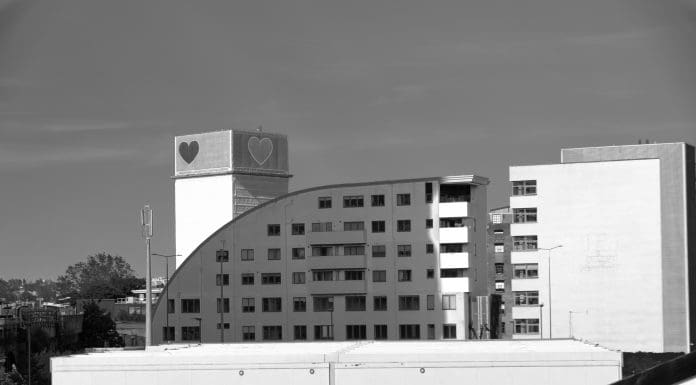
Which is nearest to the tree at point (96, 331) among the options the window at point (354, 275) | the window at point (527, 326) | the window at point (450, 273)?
the window at point (354, 275)

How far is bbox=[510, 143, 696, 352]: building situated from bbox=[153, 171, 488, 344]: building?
890cm

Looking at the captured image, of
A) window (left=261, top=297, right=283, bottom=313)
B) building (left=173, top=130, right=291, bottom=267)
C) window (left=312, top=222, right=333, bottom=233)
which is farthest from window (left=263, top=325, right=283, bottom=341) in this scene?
building (left=173, top=130, right=291, bottom=267)

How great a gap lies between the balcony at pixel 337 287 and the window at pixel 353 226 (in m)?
4.32

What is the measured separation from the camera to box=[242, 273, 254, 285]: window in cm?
10938

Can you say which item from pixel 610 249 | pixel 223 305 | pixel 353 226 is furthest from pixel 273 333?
pixel 610 249

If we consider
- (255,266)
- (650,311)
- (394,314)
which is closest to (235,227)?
(255,266)

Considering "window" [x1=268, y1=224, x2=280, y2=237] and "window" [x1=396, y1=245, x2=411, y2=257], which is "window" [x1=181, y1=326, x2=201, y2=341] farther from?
"window" [x1=396, y1=245, x2=411, y2=257]

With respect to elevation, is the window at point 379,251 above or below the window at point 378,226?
below

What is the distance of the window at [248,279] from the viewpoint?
109375 mm

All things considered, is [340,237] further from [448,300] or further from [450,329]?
[450,329]

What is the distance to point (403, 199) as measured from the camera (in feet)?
346

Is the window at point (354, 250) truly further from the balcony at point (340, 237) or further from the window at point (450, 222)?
the window at point (450, 222)

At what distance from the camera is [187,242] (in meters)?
194

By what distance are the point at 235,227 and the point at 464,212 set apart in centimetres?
2059
